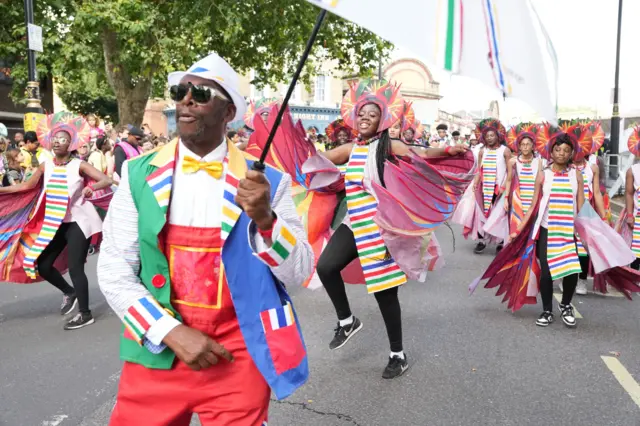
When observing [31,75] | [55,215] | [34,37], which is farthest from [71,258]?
[31,75]

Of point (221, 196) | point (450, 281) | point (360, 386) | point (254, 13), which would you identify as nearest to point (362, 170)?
point (360, 386)

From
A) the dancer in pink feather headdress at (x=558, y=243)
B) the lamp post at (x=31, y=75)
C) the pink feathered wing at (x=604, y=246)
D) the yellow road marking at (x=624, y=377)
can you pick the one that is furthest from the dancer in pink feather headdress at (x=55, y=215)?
the lamp post at (x=31, y=75)

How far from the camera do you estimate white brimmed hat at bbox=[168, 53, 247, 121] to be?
220cm

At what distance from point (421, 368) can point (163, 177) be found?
2.99 m

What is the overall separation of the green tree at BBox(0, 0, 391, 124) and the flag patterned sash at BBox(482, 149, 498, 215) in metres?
10.2

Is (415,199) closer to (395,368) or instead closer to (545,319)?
(395,368)

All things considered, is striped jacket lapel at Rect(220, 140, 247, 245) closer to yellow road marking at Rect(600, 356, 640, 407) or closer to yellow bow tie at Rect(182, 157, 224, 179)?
yellow bow tie at Rect(182, 157, 224, 179)

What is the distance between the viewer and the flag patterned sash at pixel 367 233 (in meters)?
4.44

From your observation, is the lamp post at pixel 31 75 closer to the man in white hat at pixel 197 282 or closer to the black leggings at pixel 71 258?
Answer: the black leggings at pixel 71 258

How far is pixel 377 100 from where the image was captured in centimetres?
459

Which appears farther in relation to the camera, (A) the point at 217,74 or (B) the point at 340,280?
(B) the point at 340,280

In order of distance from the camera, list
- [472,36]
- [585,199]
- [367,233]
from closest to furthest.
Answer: [472,36]
[367,233]
[585,199]

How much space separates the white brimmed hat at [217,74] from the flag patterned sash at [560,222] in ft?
14.1

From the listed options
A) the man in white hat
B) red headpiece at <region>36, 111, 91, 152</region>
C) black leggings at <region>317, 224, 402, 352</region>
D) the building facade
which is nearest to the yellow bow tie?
the man in white hat
